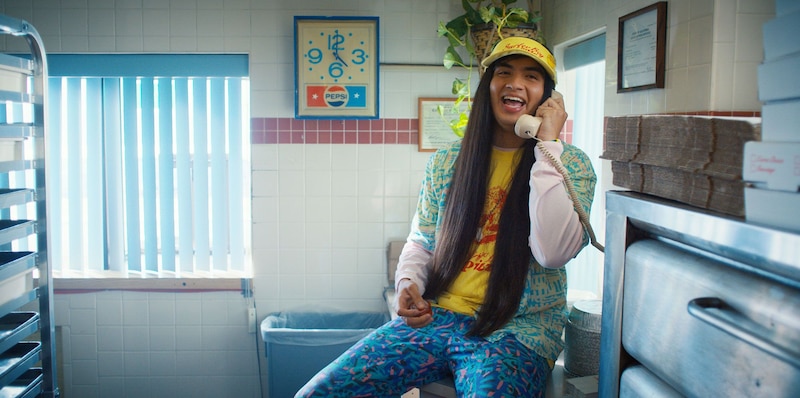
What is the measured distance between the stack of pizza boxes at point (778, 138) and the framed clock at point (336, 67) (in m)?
2.84

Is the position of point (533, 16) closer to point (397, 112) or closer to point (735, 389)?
point (397, 112)

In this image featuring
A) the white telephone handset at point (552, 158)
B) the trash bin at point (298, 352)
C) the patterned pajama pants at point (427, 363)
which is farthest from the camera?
the trash bin at point (298, 352)

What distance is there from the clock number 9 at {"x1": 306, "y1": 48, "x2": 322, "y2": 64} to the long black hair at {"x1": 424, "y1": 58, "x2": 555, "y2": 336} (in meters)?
1.57

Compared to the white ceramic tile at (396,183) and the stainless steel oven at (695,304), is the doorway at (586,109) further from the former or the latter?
the stainless steel oven at (695,304)

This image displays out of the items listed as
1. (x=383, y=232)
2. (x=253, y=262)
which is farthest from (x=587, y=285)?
(x=253, y=262)

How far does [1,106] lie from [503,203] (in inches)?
115

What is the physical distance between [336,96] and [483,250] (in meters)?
1.80

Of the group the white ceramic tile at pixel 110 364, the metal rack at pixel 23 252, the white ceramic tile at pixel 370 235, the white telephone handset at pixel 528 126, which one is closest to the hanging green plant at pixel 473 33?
the white ceramic tile at pixel 370 235

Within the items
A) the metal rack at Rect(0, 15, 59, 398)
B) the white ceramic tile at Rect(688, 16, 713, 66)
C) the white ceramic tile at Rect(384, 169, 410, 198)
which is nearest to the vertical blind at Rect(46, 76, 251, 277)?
the white ceramic tile at Rect(384, 169, 410, 198)

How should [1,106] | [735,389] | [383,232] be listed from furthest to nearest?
[383,232] < [1,106] < [735,389]

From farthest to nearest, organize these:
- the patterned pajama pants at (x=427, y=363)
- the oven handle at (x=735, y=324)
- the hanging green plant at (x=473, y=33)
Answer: the hanging green plant at (x=473, y=33) < the patterned pajama pants at (x=427, y=363) < the oven handle at (x=735, y=324)

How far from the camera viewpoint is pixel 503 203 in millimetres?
2004

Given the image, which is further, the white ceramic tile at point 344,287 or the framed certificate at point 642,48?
the white ceramic tile at point 344,287

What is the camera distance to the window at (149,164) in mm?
3580
